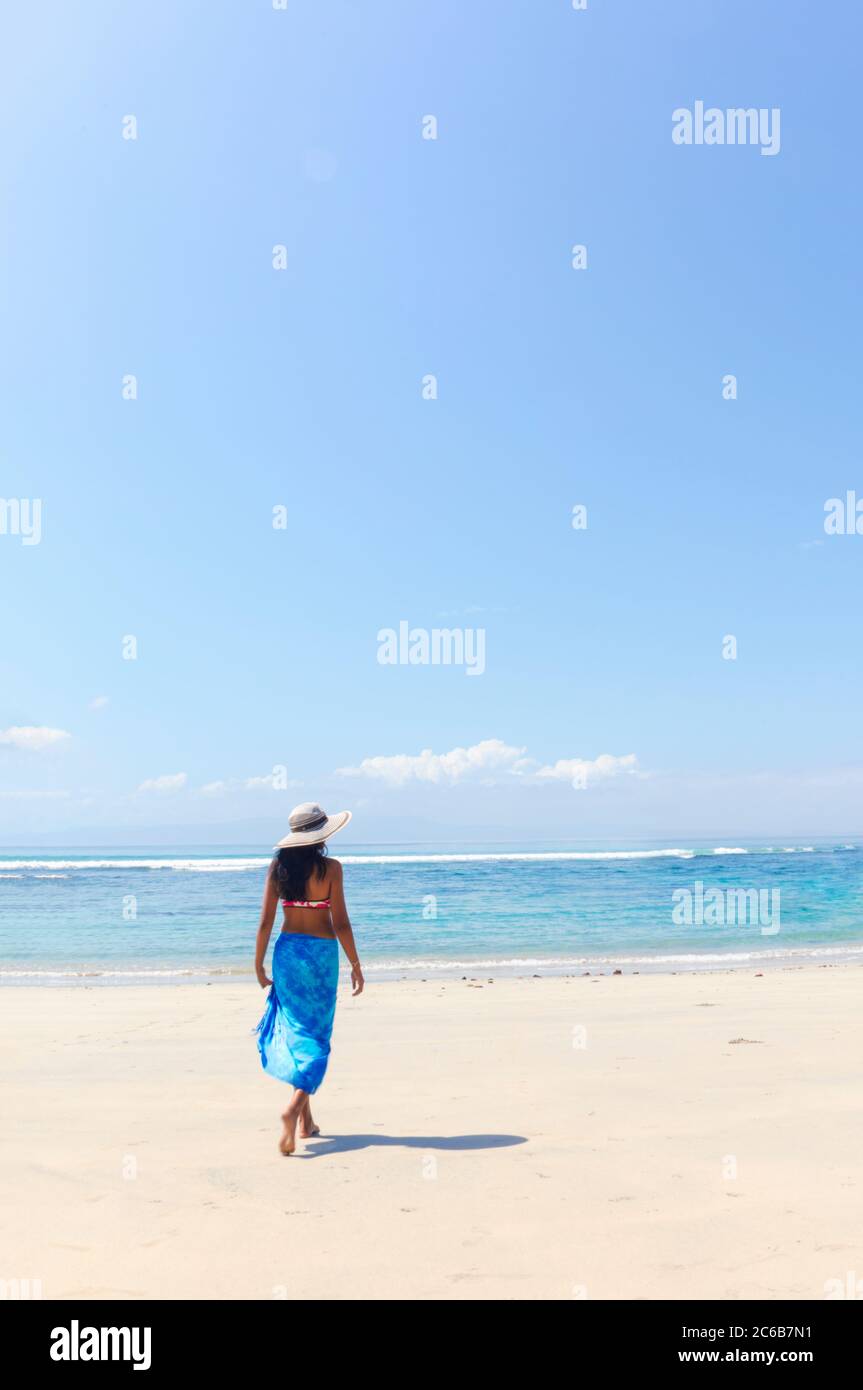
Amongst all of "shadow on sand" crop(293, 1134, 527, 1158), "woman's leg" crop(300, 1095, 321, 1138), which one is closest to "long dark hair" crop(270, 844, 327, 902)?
"woman's leg" crop(300, 1095, 321, 1138)

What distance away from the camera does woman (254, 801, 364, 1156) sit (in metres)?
6.07

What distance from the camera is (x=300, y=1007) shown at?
20.0 ft

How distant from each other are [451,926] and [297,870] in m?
19.0

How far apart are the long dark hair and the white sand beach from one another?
1576 mm

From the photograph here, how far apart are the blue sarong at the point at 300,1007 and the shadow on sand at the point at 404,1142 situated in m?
0.40

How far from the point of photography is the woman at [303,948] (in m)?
6.07

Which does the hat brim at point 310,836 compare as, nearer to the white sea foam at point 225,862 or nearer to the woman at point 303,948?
the woman at point 303,948

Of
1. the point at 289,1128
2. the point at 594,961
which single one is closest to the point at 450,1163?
the point at 289,1128

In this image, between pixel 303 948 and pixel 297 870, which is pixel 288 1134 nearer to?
pixel 303 948

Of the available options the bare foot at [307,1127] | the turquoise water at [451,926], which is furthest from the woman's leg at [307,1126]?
the turquoise water at [451,926]

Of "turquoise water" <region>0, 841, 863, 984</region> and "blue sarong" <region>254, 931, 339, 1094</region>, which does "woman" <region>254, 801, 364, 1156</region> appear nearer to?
"blue sarong" <region>254, 931, 339, 1094</region>

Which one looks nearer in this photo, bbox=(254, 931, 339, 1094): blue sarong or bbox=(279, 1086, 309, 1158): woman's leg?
bbox=(279, 1086, 309, 1158): woman's leg
